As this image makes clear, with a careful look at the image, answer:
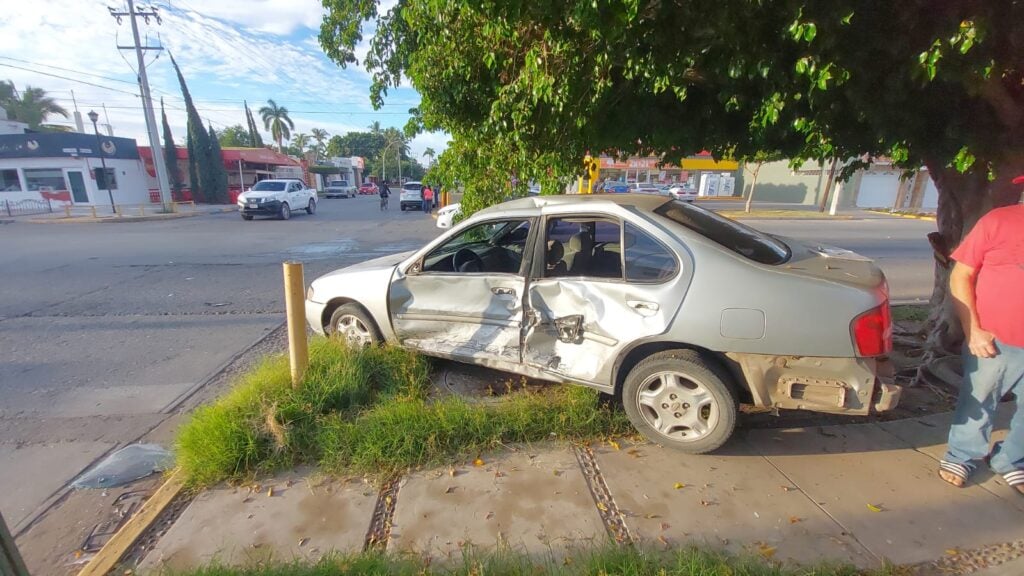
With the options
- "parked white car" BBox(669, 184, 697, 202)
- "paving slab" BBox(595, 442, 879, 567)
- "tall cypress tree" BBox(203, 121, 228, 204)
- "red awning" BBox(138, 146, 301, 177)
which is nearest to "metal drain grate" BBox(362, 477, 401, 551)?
"paving slab" BBox(595, 442, 879, 567)

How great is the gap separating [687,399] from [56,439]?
4.45m

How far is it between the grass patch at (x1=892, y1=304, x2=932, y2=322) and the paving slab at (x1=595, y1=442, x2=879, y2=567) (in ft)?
12.4

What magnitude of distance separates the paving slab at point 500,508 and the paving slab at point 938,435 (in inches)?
87.1

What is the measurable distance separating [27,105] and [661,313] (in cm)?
7090

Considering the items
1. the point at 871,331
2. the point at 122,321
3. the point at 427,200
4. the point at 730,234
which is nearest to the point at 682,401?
the point at 871,331

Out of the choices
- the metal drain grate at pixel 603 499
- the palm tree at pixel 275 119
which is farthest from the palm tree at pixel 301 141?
the metal drain grate at pixel 603 499

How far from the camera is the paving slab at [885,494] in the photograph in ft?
7.34

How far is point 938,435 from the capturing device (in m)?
3.09

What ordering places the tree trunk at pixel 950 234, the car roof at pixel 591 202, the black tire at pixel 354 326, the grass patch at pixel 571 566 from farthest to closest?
the black tire at pixel 354 326 < the tree trunk at pixel 950 234 < the car roof at pixel 591 202 < the grass patch at pixel 571 566

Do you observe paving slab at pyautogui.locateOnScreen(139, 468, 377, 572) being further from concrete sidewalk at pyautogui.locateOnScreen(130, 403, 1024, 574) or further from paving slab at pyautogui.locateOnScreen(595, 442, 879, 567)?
paving slab at pyautogui.locateOnScreen(595, 442, 879, 567)

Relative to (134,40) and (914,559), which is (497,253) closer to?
(914,559)

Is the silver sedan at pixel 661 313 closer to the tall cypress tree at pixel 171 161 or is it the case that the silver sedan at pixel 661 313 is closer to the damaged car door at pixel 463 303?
the damaged car door at pixel 463 303

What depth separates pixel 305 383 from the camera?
11.3 feet

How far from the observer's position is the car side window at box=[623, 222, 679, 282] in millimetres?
2908
